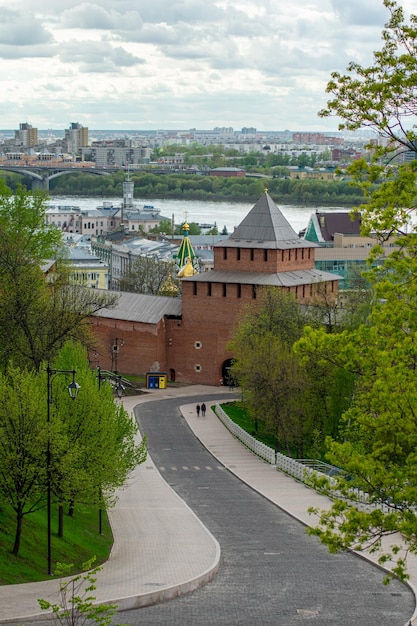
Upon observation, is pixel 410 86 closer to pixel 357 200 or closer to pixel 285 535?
pixel 285 535

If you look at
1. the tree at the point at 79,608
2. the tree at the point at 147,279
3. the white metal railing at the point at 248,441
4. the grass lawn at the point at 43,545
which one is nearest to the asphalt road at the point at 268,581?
the tree at the point at 79,608

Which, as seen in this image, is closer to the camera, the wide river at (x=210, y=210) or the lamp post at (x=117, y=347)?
the lamp post at (x=117, y=347)

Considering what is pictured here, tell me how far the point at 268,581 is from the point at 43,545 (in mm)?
3356

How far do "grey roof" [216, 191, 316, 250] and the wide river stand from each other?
221 feet

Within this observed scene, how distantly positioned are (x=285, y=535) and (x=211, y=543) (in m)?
1.63

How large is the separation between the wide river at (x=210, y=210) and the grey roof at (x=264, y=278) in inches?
2672

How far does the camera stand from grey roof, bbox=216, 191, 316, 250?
140 feet

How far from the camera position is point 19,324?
2900 centimetres

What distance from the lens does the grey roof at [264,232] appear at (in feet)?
140

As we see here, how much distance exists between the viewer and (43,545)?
68.3ft

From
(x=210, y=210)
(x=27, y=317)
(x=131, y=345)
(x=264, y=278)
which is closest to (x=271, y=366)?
(x=27, y=317)

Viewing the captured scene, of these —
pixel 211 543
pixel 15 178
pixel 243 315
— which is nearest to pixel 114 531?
pixel 211 543

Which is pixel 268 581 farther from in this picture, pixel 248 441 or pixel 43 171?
pixel 43 171

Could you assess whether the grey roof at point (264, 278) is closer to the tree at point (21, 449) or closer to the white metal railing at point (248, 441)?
the white metal railing at point (248, 441)
